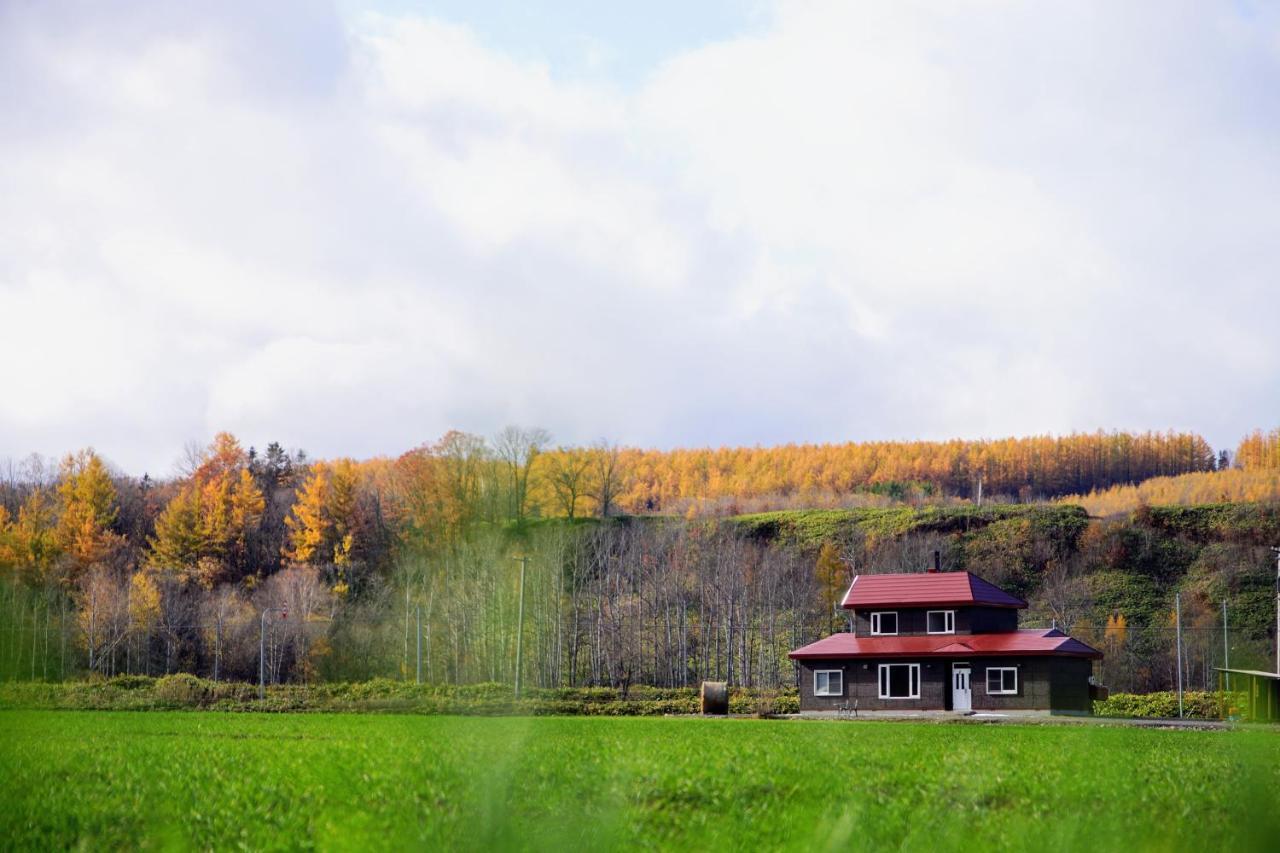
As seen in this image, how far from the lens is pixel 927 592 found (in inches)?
1893

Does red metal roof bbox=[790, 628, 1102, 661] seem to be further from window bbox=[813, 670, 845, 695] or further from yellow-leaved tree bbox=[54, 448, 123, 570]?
yellow-leaved tree bbox=[54, 448, 123, 570]

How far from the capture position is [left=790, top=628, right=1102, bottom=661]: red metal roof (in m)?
44.4

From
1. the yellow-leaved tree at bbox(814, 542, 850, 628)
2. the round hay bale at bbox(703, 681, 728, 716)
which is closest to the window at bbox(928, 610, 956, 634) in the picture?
the round hay bale at bbox(703, 681, 728, 716)

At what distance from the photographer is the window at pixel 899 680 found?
155 feet

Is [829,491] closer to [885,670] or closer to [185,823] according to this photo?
[885,670]

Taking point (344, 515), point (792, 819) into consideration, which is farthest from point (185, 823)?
point (344, 515)

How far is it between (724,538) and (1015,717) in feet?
165

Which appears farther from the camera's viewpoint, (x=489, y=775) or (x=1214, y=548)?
(x=1214, y=548)

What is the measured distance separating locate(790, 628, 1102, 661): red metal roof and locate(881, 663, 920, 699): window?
87 cm

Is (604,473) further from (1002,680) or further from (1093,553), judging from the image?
(1093,553)

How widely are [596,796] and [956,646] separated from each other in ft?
148

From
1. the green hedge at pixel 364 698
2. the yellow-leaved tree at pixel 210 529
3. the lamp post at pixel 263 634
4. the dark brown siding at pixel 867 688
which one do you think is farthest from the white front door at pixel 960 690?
the yellow-leaved tree at pixel 210 529

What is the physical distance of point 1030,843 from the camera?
9.29ft

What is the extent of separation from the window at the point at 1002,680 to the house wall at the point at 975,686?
14 cm
